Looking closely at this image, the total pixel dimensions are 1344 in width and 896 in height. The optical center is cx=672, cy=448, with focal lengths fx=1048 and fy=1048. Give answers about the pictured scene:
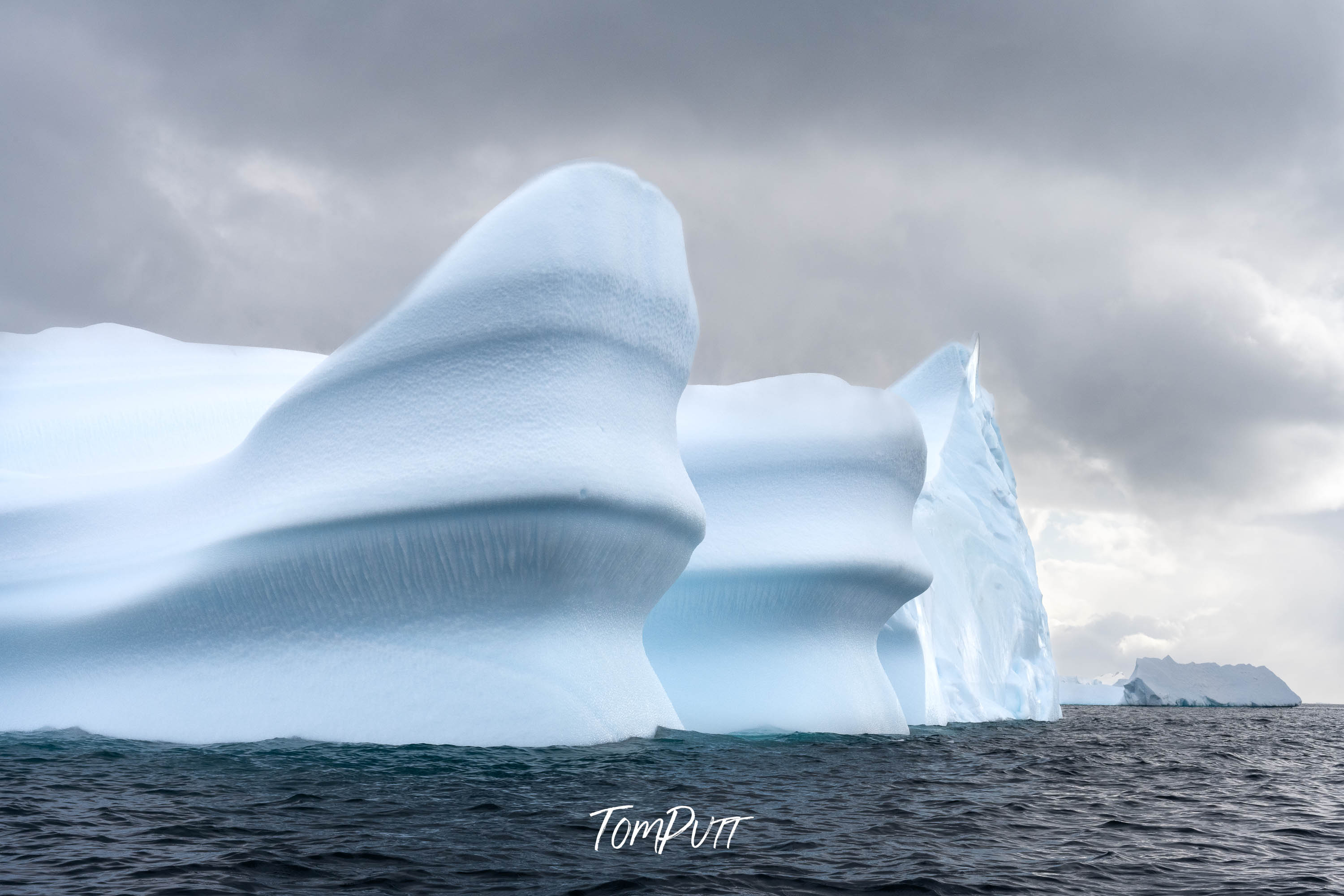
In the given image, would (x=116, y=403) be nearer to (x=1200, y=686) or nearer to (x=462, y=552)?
(x=462, y=552)

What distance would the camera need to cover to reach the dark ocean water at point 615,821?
5258mm

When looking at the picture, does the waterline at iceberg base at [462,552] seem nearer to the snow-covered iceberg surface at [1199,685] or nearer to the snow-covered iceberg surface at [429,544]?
the snow-covered iceberg surface at [429,544]

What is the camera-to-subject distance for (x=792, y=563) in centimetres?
1562

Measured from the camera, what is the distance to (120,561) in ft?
40.9

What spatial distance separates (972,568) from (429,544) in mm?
18856

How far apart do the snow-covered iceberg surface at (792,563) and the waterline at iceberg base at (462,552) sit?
6 centimetres

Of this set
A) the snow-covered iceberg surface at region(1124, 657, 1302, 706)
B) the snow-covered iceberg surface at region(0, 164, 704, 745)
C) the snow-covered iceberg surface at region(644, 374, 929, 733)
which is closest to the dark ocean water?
the snow-covered iceberg surface at region(0, 164, 704, 745)

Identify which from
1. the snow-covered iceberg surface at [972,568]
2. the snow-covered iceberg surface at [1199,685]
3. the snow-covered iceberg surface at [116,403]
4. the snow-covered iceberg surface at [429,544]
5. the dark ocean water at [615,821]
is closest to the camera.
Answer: the dark ocean water at [615,821]

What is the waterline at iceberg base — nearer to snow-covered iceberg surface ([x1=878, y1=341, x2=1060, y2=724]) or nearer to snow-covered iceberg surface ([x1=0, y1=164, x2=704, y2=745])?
snow-covered iceberg surface ([x1=0, y1=164, x2=704, y2=745])

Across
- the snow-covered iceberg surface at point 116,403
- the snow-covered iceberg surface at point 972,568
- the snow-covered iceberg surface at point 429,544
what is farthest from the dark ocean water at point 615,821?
the snow-covered iceberg surface at point 972,568

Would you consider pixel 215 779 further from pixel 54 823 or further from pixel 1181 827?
pixel 1181 827

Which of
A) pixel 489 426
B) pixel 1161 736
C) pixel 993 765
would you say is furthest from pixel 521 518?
pixel 1161 736

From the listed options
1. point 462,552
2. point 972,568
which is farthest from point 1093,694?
point 462,552

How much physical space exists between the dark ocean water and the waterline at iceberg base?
69 centimetres
